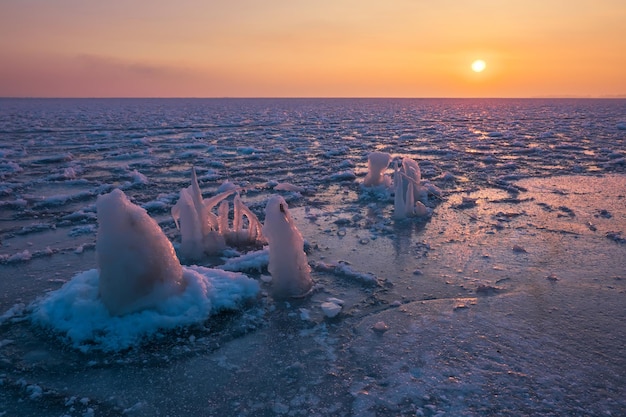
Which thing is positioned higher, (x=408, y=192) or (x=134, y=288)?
(x=408, y=192)

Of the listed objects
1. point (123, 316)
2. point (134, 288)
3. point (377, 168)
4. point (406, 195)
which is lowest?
point (123, 316)

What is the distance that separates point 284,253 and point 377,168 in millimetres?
5155

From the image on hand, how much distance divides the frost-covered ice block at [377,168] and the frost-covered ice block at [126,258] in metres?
5.91

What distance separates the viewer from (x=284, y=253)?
450cm

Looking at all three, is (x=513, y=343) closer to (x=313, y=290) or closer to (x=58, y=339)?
(x=313, y=290)

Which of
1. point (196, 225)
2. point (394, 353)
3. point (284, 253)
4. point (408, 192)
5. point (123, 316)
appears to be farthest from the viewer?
point (408, 192)

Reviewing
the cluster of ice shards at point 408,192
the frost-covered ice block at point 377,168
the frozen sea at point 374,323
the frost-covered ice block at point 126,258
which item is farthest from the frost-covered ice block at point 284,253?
the frost-covered ice block at point 377,168

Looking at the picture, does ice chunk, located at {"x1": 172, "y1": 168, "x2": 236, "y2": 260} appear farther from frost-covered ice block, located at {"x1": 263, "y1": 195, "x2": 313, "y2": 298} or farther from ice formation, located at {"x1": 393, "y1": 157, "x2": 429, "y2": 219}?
ice formation, located at {"x1": 393, "y1": 157, "x2": 429, "y2": 219}

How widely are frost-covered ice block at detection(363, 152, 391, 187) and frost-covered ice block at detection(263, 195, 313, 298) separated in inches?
193

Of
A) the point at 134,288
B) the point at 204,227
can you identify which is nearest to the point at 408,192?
the point at 204,227

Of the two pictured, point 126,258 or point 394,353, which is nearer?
point 394,353

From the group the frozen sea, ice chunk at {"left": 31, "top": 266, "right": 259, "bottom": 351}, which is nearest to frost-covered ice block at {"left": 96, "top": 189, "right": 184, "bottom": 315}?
ice chunk at {"left": 31, "top": 266, "right": 259, "bottom": 351}

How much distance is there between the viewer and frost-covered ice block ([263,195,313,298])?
4492 millimetres

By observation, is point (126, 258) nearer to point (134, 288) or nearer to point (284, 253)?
point (134, 288)
